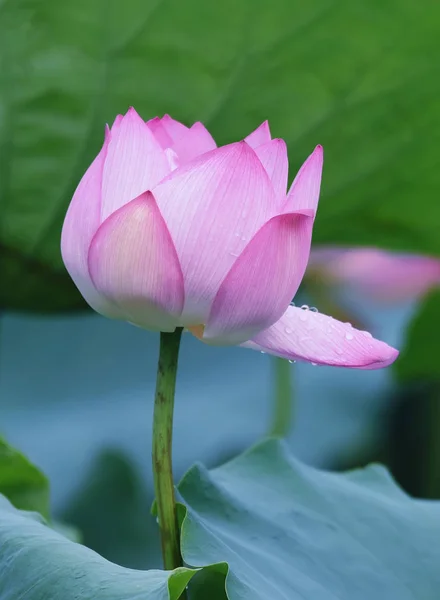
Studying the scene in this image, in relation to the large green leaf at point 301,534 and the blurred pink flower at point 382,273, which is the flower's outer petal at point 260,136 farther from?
the blurred pink flower at point 382,273

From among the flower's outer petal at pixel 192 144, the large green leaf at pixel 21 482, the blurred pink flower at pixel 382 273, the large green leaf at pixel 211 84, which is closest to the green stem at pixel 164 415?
the flower's outer petal at pixel 192 144

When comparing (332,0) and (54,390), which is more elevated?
(332,0)

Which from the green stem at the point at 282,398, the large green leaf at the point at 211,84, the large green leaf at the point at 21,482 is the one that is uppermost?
the large green leaf at the point at 211,84

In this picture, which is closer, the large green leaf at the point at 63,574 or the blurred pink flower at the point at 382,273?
the large green leaf at the point at 63,574

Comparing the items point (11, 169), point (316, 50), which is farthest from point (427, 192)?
point (11, 169)

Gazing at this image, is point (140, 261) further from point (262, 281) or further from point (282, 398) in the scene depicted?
point (282, 398)

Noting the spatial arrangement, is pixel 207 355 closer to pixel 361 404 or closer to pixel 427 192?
pixel 361 404

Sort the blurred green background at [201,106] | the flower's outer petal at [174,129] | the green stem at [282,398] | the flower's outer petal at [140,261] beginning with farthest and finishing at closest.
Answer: the green stem at [282,398] < the blurred green background at [201,106] < the flower's outer petal at [174,129] < the flower's outer petal at [140,261]

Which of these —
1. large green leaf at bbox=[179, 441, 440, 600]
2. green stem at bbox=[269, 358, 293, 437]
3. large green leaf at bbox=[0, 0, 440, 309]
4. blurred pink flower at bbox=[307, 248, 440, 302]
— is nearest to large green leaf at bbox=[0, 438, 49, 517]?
large green leaf at bbox=[179, 441, 440, 600]
